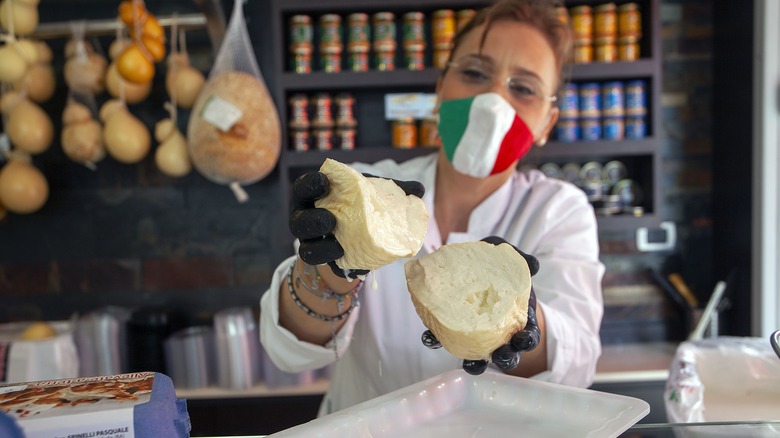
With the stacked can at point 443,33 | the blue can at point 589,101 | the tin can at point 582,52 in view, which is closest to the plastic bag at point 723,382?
the blue can at point 589,101

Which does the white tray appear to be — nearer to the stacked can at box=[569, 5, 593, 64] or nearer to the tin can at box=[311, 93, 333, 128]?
the tin can at box=[311, 93, 333, 128]

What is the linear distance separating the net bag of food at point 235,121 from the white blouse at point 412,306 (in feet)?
2.20

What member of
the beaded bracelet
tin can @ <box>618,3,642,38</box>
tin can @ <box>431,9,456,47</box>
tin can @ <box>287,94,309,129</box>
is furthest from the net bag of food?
tin can @ <box>618,3,642,38</box>

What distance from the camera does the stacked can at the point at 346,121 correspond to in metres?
2.21

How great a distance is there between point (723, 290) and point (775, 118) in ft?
2.26

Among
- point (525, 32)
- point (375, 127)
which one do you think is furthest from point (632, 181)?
point (525, 32)

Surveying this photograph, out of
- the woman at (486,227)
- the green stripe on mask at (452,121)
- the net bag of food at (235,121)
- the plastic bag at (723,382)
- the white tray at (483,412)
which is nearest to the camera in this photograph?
the white tray at (483,412)

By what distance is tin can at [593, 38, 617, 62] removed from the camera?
86.7 inches

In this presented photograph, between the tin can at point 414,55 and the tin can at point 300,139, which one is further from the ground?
the tin can at point 414,55

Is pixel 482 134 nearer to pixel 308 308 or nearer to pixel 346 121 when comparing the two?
pixel 308 308

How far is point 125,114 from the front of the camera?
2.20 meters

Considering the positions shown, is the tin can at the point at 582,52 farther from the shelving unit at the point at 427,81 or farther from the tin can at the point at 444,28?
the tin can at the point at 444,28

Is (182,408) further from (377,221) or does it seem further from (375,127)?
(375,127)

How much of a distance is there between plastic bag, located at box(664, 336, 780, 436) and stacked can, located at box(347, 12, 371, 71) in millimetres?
1467
